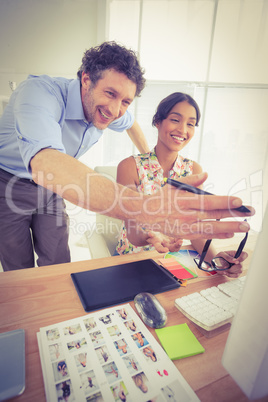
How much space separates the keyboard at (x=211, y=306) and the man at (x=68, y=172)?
0.63 ft

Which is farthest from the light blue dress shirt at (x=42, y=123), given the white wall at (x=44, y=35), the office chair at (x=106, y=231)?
the white wall at (x=44, y=35)

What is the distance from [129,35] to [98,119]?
1864mm

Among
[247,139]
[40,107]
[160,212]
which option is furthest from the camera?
[247,139]

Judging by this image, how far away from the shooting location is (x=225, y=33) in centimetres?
221

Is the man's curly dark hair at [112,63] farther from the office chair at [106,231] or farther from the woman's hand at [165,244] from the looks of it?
the woman's hand at [165,244]

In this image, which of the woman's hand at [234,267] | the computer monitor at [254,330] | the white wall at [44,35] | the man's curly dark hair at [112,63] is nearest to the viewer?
the computer monitor at [254,330]

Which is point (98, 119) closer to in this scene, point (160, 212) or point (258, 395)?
point (160, 212)

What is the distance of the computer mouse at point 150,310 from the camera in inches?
21.3

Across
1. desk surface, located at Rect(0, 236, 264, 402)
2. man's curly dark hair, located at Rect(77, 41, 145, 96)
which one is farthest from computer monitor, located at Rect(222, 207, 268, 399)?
man's curly dark hair, located at Rect(77, 41, 145, 96)

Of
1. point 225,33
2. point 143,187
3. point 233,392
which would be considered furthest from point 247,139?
point 233,392

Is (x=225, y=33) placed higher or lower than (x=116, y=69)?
higher

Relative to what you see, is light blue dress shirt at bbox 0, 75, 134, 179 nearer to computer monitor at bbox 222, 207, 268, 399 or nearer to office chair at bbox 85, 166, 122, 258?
office chair at bbox 85, 166, 122, 258

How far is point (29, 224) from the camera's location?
1.38 metres

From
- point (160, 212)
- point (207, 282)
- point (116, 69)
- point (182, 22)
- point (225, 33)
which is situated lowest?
point (207, 282)
